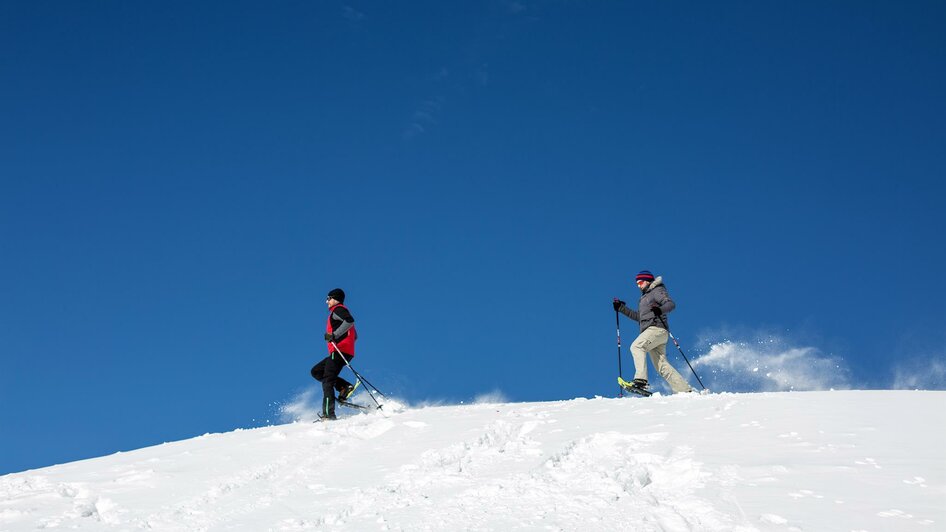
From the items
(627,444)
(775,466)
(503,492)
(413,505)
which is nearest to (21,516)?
(413,505)

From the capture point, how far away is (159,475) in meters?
9.02

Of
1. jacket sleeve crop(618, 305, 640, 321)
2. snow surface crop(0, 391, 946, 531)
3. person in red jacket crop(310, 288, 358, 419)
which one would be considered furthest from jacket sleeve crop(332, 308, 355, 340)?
jacket sleeve crop(618, 305, 640, 321)

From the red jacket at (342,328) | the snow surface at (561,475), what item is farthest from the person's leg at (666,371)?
the red jacket at (342,328)

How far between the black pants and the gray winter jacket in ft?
19.6

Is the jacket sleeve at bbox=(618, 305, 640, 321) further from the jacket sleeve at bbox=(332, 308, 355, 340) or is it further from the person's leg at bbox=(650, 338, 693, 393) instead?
the jacket sleeve at bbox=(332, 308, 355, 340)

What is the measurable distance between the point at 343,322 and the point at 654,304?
6.27 meters

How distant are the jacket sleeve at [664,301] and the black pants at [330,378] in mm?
6312

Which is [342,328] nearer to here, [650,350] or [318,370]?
[318,370]

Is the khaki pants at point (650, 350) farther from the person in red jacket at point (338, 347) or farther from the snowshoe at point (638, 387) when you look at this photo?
the person in red jacket at point (338, 347)

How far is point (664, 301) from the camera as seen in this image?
1355 cm

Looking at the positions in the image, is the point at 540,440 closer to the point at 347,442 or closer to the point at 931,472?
the point at 347,442

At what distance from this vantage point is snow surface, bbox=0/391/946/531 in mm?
6164

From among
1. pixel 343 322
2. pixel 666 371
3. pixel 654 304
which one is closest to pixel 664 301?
pixel 654 304

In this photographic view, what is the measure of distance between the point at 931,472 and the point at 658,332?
23.3 feet
